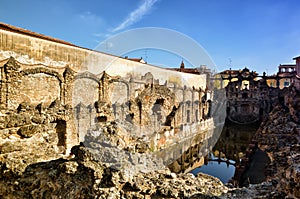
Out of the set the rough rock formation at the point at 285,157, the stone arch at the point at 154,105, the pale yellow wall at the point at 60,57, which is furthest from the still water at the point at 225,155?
the pale yellow wall at the point at 60,57

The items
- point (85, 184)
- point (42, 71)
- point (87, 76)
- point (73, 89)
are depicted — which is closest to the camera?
point (85, 184)

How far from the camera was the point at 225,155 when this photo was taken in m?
13.6

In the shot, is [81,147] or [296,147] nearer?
[81,147]

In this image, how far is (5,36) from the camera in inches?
252

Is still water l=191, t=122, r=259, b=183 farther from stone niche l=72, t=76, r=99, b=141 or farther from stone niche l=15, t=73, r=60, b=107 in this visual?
stone niche l=15, t=73, r=60, b=107

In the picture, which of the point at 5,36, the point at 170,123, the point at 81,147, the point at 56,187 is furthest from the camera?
the point at 170,123

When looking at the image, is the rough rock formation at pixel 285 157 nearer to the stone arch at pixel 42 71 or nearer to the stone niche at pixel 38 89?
the stone niche at pixel 38 89

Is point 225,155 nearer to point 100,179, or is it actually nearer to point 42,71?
point 100,179

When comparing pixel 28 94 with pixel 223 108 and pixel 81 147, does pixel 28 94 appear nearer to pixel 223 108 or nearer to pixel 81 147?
pixel 81 147

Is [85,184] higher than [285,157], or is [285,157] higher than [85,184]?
[85,184]

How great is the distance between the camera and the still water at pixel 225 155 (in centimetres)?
1044

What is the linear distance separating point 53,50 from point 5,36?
163 cm

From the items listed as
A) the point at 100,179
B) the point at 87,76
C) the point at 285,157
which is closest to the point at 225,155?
the point at 285,157

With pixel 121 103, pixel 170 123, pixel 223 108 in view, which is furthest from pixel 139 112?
pixel 223 108
